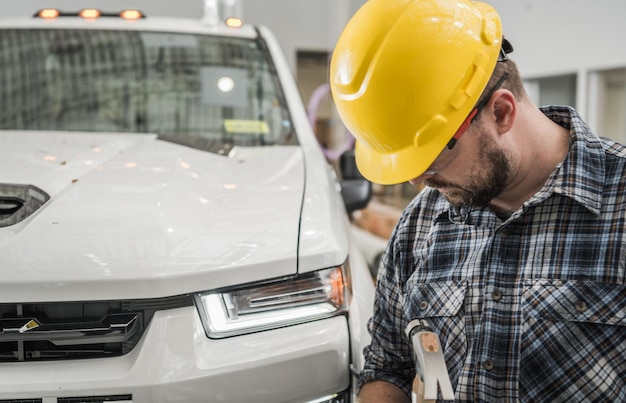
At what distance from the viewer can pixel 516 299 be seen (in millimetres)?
1389

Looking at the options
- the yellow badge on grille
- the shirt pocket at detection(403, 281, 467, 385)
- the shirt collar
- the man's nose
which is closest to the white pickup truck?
the yellow badge on grille

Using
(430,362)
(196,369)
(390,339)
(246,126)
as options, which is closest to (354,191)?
(246,126)

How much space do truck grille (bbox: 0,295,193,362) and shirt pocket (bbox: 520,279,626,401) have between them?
808 mm

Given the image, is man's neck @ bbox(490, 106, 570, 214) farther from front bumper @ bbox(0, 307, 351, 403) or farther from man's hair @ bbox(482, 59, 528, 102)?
front bumper @ bbox(0, 307, 351, 403)

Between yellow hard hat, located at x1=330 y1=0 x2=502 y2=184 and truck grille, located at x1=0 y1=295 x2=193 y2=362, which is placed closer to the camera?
yellow hard hat, located at x1=330 y1=0 x2=502 y2=184

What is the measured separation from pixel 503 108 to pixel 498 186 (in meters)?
A: 0.16

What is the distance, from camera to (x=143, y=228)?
165cm

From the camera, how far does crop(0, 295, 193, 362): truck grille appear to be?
1.56m

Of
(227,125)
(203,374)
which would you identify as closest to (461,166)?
(203,374)

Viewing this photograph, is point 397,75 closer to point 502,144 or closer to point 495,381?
point 502,144

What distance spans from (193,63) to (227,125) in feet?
1.31

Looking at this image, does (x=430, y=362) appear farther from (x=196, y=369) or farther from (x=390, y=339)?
(x=196, y=369)

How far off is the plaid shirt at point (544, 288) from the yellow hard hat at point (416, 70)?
25 centimetres

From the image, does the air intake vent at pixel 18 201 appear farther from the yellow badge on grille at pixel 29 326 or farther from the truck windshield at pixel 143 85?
the truck windshield at pixel 143 85
